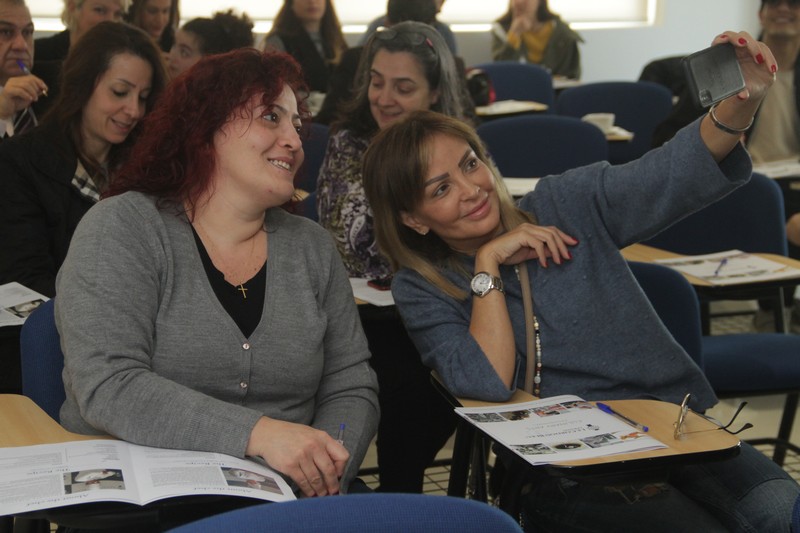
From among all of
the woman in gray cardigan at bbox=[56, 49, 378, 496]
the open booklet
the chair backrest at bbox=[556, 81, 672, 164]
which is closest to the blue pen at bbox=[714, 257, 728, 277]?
the woman in gray cardigan at bbox=[56, 49, 378, 496]

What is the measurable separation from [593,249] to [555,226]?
0.30 feet

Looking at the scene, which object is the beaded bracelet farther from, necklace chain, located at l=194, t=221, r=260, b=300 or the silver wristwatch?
necklace chain, located at l=194, t=221, r=260, b=300

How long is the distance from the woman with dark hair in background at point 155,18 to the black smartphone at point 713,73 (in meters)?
3.64

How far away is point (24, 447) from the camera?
1.66 metres

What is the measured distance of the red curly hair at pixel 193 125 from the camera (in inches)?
77.4

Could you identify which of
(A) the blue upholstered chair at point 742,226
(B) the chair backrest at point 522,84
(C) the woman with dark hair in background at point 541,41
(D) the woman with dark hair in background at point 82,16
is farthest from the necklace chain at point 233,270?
(C) the woman with dark hair in background at point 541,41

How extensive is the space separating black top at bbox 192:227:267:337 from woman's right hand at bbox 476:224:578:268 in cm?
48

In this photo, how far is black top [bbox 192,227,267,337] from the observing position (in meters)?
1.89

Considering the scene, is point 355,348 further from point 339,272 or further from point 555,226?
point 555,226

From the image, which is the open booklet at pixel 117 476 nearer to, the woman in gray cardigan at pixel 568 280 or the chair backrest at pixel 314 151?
the woman in gray cardigan at pixel 568 280

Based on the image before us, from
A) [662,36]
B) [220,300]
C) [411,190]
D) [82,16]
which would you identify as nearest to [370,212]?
[411,190]

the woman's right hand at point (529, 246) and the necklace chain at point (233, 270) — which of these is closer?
the necklace chain at point (233, 270)

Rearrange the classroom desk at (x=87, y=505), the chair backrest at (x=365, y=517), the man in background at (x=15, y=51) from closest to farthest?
1. the chair backrest at (x=365, y=517)
2. the classroom desk at (x=87, y=505)
3. the man in background at (x=15, y=51)

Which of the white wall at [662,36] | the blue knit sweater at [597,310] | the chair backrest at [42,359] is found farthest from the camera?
the white wall at [662,36]
